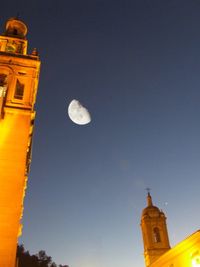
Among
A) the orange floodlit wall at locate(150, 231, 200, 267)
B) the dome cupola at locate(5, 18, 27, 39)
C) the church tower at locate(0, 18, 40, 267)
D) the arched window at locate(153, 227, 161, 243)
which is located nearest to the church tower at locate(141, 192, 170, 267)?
the arched window at locate(153, 227, 161, 243)

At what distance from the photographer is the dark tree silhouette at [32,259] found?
49.3m

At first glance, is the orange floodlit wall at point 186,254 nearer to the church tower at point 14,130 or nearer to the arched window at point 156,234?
the arched window at point 156,234

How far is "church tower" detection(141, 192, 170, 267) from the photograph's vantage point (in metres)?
40.9

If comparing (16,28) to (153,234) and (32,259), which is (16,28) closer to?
(153,234)

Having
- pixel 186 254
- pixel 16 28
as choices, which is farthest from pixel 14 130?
pixel 186 254

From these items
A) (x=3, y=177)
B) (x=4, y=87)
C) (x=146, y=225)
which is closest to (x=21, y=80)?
(x=4, y=87)

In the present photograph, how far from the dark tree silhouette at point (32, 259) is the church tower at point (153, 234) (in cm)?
1882

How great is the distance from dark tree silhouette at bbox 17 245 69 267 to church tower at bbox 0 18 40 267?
107 feet

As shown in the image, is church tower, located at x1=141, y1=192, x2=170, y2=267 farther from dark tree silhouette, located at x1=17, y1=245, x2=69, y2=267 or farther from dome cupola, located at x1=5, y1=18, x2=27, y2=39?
dome cupola, located at x1=5, y1=18, x2=27, y2=39

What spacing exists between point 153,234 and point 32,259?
20.7 meters

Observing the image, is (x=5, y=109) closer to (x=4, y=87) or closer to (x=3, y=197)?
(x=4, y=87)

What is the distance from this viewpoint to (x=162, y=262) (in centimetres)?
3203

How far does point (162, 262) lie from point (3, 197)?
68.7 feet

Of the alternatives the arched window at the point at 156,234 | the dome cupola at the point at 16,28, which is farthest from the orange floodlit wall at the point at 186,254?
the dome cupola at the point at 16,28
